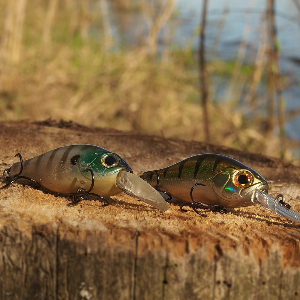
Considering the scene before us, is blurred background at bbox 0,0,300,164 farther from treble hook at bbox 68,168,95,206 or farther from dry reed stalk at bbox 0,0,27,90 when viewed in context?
treble hook at bbox 68,168,95,206

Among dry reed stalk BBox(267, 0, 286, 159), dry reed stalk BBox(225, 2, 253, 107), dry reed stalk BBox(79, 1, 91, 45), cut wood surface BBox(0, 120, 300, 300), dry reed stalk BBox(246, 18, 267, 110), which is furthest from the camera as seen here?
dry reed stalk BBox(79, 1, 91, 45)

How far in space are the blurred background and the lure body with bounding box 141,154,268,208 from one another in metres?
3.13

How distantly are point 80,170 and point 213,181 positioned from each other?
43 cm

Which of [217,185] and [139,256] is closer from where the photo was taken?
[139,256]

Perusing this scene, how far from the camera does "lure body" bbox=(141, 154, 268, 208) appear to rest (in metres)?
1.62

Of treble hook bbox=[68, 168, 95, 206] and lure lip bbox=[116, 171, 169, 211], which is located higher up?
lure lip bbox=[116, 171, 169, 211]

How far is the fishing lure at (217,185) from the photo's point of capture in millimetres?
1611

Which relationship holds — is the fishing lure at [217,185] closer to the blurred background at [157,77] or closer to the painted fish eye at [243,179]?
the painted fish eye at [243,179]

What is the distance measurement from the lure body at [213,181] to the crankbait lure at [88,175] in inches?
5.3

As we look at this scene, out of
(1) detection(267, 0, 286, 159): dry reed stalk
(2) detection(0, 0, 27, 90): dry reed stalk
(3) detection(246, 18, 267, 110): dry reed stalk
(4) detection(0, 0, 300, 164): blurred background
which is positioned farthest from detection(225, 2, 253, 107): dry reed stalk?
(2) detection(0, 0, 27, 90): dry reed stalk

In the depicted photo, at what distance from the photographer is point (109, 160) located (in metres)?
1.65

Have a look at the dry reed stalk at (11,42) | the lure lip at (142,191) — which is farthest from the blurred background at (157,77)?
the lure lip at (142,191)

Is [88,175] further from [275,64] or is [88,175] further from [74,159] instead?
[275,64]

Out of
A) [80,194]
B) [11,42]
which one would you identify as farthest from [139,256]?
[11,42]
